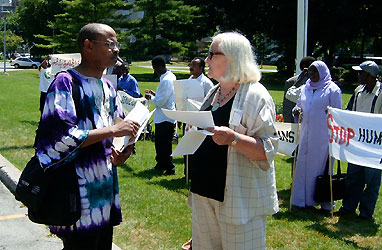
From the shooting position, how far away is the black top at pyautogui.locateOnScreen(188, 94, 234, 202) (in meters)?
2.99

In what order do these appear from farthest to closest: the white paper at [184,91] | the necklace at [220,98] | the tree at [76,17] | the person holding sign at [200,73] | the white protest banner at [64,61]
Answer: the tree at [76,17], the white protest banner at [64,61], the person holding sign at [200,73], the white paper at [184,91], the necklace at [220,98]

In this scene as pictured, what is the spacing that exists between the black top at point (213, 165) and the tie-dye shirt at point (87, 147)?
1.93 feet

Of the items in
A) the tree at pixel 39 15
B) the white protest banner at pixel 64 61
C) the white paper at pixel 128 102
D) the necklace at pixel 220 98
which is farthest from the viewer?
the tree at pixel 39 15

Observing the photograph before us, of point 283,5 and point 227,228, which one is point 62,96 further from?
point 283,5

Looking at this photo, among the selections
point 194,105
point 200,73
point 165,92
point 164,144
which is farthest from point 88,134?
point 164,144

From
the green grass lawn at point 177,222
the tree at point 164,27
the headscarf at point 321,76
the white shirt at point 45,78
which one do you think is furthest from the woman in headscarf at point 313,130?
the tree at point 164,27

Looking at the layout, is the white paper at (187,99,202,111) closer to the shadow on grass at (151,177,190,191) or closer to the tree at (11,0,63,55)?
the shadow on grass at (151,177,190,191)

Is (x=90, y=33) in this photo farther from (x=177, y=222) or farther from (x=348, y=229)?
(x=348, y=229)

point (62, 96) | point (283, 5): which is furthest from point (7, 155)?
point (283, 5)

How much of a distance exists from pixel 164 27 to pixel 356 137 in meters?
34.7

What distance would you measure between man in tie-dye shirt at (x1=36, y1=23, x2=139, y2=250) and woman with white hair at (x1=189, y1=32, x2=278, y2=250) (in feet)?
1.89

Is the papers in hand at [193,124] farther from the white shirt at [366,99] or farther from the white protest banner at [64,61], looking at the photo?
the white protest banner at [64,61]

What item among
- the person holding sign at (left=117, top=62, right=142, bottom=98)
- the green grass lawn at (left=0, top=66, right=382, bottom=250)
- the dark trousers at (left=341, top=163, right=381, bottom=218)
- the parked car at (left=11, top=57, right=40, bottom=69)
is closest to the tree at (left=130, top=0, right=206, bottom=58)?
the parked car at (left=11, top=57, right=40, bottom=69)

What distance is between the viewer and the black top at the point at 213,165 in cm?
299
